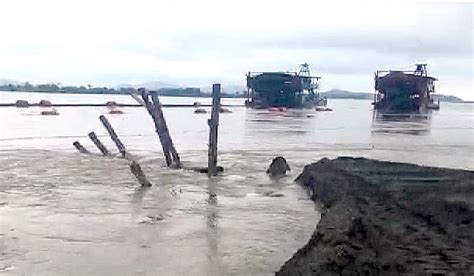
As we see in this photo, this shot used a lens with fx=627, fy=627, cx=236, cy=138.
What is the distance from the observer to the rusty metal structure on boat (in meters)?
78.5

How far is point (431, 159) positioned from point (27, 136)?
69.1 feet

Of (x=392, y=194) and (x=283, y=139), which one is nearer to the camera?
(x=392, y=194)

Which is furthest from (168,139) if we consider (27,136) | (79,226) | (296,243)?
(27,136)

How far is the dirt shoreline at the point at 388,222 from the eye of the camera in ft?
24.4

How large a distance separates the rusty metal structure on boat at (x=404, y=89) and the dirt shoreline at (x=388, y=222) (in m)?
63.8

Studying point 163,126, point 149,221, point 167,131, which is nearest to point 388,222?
point 149,221

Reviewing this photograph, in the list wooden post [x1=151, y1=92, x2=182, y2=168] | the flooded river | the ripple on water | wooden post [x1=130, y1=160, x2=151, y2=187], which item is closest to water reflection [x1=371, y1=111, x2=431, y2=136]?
the flooded river

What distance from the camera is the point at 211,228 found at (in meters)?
11.7

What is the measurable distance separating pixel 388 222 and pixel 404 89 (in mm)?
71675

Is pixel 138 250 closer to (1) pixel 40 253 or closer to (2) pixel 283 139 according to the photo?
(1) pixel 40 253

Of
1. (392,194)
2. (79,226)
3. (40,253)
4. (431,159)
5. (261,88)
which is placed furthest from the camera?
(261,88)

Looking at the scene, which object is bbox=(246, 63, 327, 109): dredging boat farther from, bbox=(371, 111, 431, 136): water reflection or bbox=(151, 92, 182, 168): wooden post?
bbox=(151, 92, 182, 168): wooden post

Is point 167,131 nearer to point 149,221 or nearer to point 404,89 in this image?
point 149,221

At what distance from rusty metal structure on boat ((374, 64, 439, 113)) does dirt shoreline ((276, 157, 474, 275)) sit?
6380cm
